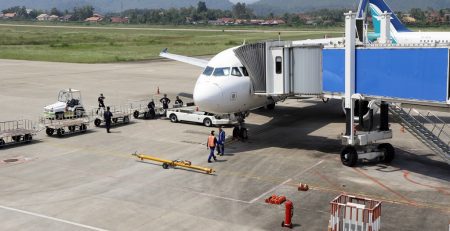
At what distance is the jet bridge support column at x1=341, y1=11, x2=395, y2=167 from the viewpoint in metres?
26.7

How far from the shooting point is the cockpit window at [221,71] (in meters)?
31.5

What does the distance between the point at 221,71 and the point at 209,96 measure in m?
1.91

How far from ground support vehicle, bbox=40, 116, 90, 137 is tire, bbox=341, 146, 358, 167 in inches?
688

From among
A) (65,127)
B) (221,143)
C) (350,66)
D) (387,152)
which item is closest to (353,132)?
(387,152)

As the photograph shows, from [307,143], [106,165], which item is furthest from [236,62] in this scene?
[106,165]

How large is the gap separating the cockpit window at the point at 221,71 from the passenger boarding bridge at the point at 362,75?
105 centimetres

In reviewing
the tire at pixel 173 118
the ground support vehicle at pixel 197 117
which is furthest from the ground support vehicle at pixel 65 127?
the ground support vehicle at pixel 197 117

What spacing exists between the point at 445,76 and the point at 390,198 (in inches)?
225

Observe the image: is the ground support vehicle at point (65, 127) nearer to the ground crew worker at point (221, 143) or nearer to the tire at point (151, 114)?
the tire at point (151, 114)

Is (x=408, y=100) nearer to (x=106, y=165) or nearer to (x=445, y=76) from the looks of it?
(x=445, y=76)

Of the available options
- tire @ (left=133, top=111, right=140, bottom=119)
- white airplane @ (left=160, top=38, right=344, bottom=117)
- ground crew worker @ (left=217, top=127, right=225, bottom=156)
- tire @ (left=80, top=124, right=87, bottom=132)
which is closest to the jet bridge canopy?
white airplane @ (left=160, top=38, right=344, bottom=117)

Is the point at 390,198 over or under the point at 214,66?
under

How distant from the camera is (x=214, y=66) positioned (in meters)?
32.1

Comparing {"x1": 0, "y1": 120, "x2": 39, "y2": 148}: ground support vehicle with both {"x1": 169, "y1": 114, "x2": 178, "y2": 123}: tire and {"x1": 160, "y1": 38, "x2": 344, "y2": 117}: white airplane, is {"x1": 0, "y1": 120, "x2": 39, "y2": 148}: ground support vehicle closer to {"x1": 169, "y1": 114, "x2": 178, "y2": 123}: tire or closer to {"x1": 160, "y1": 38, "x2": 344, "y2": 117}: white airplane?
{"x1": 169, "y1": 114, "x2": 178, "y2": 123}: tire
